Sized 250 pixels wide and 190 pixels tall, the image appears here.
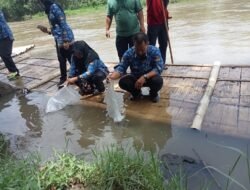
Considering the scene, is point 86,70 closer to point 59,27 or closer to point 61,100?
point 61,100

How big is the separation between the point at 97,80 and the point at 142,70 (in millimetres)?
776

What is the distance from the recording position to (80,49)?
5324 millimetres

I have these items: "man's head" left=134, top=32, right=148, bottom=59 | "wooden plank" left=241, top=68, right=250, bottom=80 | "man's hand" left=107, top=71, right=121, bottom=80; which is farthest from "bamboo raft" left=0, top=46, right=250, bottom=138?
"man's head" left=134, top=32, right=148, bottom=59

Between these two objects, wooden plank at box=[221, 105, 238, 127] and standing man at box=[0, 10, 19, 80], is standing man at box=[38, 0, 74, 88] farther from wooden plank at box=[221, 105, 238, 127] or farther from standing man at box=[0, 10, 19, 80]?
wooden plank at box=[221, 105, 238, 127]

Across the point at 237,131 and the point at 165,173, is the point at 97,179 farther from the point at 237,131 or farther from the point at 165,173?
the point at 237,131

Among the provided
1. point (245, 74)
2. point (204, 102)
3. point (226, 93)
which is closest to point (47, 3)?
point (204, 102)

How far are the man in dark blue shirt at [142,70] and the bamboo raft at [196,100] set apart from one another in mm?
246

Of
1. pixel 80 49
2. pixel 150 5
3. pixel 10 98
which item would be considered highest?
pixel 150 5

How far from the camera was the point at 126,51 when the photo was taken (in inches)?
199

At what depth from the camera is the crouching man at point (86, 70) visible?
532 centimetres

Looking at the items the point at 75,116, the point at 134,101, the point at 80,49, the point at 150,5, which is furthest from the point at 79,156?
the point at 150,5

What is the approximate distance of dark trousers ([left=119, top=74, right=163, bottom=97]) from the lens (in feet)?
16.1

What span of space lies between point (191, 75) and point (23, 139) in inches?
111

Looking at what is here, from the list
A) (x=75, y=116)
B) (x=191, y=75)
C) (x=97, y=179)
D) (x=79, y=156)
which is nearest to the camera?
(x=97, y=179)
